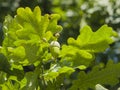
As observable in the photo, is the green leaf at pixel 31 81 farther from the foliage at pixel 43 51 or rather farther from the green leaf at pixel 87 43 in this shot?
the green leaf at pixel 87 43

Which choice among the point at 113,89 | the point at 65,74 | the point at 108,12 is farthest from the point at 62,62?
the point at 108,12

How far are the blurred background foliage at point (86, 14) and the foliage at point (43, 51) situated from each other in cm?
115

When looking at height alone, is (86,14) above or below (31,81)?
above

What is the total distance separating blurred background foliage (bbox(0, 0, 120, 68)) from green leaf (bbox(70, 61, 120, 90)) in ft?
3.64

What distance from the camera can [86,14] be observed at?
3.37 metres

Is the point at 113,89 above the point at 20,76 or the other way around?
above

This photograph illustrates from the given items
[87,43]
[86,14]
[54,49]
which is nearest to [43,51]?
[54,49]

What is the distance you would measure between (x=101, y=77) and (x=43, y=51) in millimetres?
208

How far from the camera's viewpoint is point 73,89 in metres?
1.64

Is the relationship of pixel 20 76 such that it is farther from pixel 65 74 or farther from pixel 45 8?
pixel 45 8

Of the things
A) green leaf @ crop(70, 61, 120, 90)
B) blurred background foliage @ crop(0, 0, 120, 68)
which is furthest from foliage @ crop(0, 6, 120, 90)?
blurred background foliage @ crop(0, 0, 120, 68)

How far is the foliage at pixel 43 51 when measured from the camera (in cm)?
155

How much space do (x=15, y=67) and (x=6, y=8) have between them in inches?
84.0

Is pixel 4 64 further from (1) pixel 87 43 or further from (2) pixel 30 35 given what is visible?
(1) pixel 87 43
